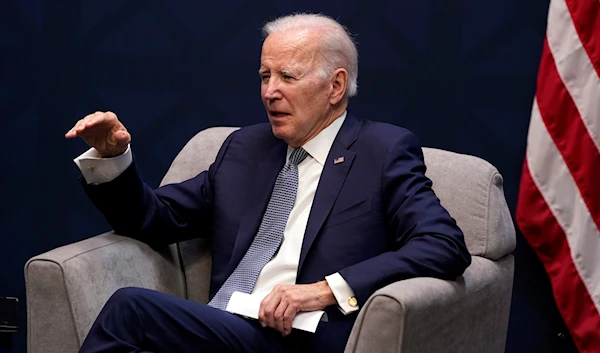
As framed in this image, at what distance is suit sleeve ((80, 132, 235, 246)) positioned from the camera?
2631mm

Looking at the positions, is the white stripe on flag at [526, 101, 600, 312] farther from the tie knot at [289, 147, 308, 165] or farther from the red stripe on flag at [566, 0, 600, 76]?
the tie knot at [289, 147, 308, 165]

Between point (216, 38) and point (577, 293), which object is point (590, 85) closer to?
point (577, 293)

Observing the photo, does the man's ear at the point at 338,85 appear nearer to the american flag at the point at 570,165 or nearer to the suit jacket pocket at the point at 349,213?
the suit jacket pocket at the point at 349,213

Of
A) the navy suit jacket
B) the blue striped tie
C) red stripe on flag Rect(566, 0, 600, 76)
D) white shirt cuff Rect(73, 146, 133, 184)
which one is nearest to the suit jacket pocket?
the navy suit jacket

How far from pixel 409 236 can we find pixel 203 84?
4.36 ft

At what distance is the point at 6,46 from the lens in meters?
3.66

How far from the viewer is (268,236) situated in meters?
2.67

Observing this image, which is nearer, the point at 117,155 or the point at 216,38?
the point at 117,155

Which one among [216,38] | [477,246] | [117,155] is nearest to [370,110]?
[216,38]

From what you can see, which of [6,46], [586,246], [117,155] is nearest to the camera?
[117,155]

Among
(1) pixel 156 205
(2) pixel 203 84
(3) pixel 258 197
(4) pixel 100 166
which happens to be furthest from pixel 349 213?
(2) pixel 203 84

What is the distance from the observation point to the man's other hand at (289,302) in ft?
7.65

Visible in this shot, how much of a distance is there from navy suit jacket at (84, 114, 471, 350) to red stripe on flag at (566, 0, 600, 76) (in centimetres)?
69

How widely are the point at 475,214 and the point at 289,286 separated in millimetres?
641
